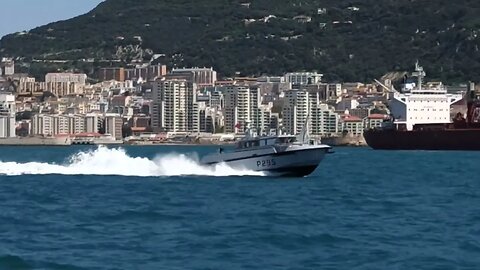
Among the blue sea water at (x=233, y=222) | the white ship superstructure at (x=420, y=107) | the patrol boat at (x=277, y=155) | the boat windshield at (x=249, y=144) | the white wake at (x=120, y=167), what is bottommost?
the blue sea water at (x=233, y=222)

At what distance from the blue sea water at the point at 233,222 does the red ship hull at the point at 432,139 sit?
49514 millimetres

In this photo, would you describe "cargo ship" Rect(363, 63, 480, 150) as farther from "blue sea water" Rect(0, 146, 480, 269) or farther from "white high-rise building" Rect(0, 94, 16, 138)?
"white high-rise building" Rect(0, 94, 16, 138)

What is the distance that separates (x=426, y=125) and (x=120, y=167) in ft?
195

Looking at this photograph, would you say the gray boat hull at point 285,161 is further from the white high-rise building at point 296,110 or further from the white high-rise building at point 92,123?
the white high-rise building at point 92,123

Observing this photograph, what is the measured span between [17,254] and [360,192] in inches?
645

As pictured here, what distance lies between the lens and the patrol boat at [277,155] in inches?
1587

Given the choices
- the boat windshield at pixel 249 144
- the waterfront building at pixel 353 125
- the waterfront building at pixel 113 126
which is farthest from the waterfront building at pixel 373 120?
the boat windshield at pixel 249 144

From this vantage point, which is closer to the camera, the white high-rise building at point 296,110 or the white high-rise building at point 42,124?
the white high-rise building at point 296,110

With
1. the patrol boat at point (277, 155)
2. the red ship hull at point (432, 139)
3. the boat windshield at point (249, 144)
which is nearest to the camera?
the patrol boat at point (277, 155)

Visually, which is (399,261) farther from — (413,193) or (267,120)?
(267,120)

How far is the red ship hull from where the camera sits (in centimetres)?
9175

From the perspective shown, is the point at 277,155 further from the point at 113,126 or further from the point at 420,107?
the point at 113,126

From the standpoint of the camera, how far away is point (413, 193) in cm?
3584

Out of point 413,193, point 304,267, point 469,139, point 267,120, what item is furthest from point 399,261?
point 267,120
